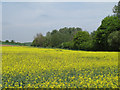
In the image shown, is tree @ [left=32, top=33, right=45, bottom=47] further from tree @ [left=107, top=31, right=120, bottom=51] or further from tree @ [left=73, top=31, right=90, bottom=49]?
tree @ [left=107, top=31, right=120, bottom=51]

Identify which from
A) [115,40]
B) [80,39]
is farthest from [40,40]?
[115,40]

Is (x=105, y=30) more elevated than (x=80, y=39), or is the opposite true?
(x=105, y=30)

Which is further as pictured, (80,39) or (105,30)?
(80,39)

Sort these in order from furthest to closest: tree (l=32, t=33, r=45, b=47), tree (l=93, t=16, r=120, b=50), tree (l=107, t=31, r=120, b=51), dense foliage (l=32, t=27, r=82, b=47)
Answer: tree (l=32, t=33, r=45, b=47) < dense foliage (l=32, t=27, r=82, b=47) < tree (l=93, t=16, r=120, b=50) < tree (l=107, t=31, r=120, b=51)

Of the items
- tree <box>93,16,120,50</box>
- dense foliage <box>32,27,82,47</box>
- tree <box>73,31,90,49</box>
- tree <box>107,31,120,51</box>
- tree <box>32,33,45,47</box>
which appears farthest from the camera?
tree <box>32,33,45,47</box>

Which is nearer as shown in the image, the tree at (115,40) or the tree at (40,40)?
the tree at (115,40)

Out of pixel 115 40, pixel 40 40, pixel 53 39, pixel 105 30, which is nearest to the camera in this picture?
pixel 115 40

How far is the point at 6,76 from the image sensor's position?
6.57 m

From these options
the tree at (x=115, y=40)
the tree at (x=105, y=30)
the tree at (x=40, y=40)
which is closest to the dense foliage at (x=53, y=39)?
the tree at (x=40, y=40)

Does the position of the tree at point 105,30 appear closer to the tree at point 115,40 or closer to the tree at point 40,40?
the tree at point 115,40

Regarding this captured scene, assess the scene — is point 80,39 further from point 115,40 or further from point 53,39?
point 53,39

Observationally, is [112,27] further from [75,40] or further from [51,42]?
[51,42]

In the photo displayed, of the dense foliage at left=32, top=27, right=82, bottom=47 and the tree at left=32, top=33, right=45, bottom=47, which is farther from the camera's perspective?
the tree at left=32, top=33, right=45, bottom=47

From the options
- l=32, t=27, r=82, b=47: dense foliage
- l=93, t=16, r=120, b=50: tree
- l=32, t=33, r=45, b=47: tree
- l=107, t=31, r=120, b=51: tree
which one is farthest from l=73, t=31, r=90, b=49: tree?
l=32, t=33, r=45, b=47: tree
